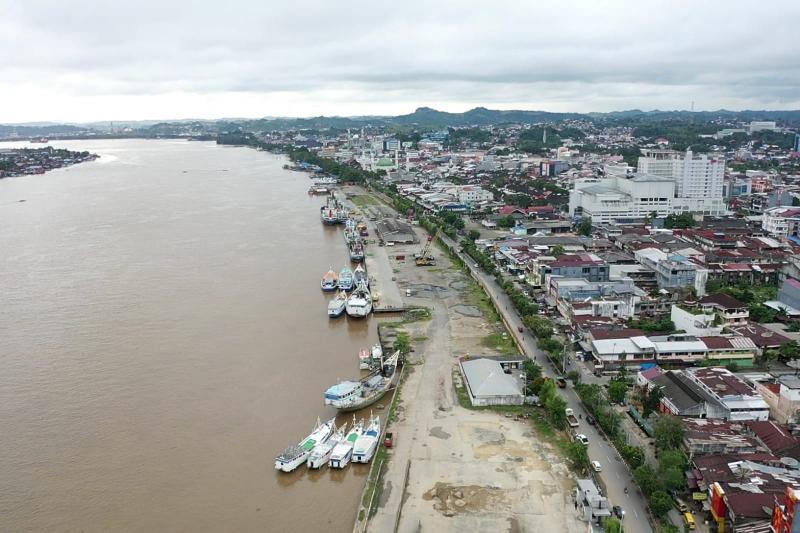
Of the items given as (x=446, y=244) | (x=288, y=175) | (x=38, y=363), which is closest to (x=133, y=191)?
(x=288, y=175)

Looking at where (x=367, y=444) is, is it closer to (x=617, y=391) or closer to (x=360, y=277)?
(x=617, y=391)

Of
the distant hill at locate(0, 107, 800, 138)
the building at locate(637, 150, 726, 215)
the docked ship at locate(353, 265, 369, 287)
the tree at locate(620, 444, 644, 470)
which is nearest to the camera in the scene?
the tree at locate(620, 444, 644, 470)

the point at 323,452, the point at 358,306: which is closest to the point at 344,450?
the point at 323,452

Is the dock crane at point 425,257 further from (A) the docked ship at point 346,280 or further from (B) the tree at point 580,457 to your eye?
(B) the tree at point 580,457

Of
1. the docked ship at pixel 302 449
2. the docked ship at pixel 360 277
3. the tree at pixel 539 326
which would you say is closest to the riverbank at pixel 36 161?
the docked ship at pixel 360 277

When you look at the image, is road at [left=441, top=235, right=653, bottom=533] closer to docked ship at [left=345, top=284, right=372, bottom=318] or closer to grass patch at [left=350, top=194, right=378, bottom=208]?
docked ship at [left=345, top=284, right=372, bottom=318]

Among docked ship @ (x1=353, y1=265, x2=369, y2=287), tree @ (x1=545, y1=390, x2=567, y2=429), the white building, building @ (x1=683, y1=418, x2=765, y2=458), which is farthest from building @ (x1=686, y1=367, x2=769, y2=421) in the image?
the white building
